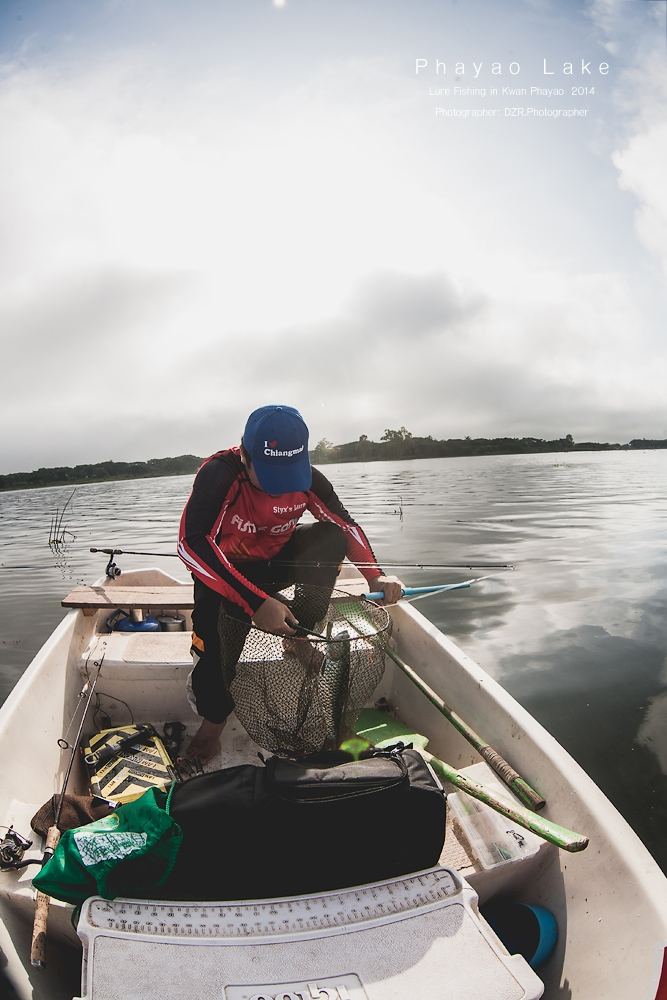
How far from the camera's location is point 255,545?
135 inches

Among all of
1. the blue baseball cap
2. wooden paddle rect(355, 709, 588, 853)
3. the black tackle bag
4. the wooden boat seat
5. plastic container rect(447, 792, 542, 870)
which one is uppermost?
the blue baseball cap

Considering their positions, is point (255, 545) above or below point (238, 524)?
below

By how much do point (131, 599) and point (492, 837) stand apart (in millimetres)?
3551

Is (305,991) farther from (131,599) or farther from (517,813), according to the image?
(131,599)

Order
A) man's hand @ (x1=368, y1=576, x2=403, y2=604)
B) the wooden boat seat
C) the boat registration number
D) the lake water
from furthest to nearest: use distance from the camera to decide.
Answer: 1. the lake water
2. the wooden boat seat
3. man's hand @ (x1=368, y1=576, x2=403, y2=604)
4. the boat registration number

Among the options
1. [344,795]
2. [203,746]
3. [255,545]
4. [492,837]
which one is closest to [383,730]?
[203,746]

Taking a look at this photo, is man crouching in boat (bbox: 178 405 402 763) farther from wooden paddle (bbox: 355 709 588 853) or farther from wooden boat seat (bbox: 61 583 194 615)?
wooden boat seat (bbox: 61 583 194 615)

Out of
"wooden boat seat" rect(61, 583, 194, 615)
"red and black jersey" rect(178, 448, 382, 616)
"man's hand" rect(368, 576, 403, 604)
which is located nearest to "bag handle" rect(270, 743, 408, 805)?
"red and black jersey" rect(178, 448, 382, 616)

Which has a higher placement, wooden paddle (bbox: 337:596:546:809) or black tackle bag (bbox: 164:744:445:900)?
→ black tackle bag (bbox: 164:744:445:900)

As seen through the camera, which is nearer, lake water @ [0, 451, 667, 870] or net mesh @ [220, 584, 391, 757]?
net mesh @ [220, 584, 391, 757]

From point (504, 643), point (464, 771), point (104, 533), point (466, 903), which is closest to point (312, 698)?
point (464, 771)

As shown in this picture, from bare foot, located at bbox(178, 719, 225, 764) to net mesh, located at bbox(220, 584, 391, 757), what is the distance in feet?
2.58

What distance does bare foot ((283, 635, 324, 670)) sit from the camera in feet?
8.58

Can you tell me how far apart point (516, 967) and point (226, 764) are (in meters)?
2.42
